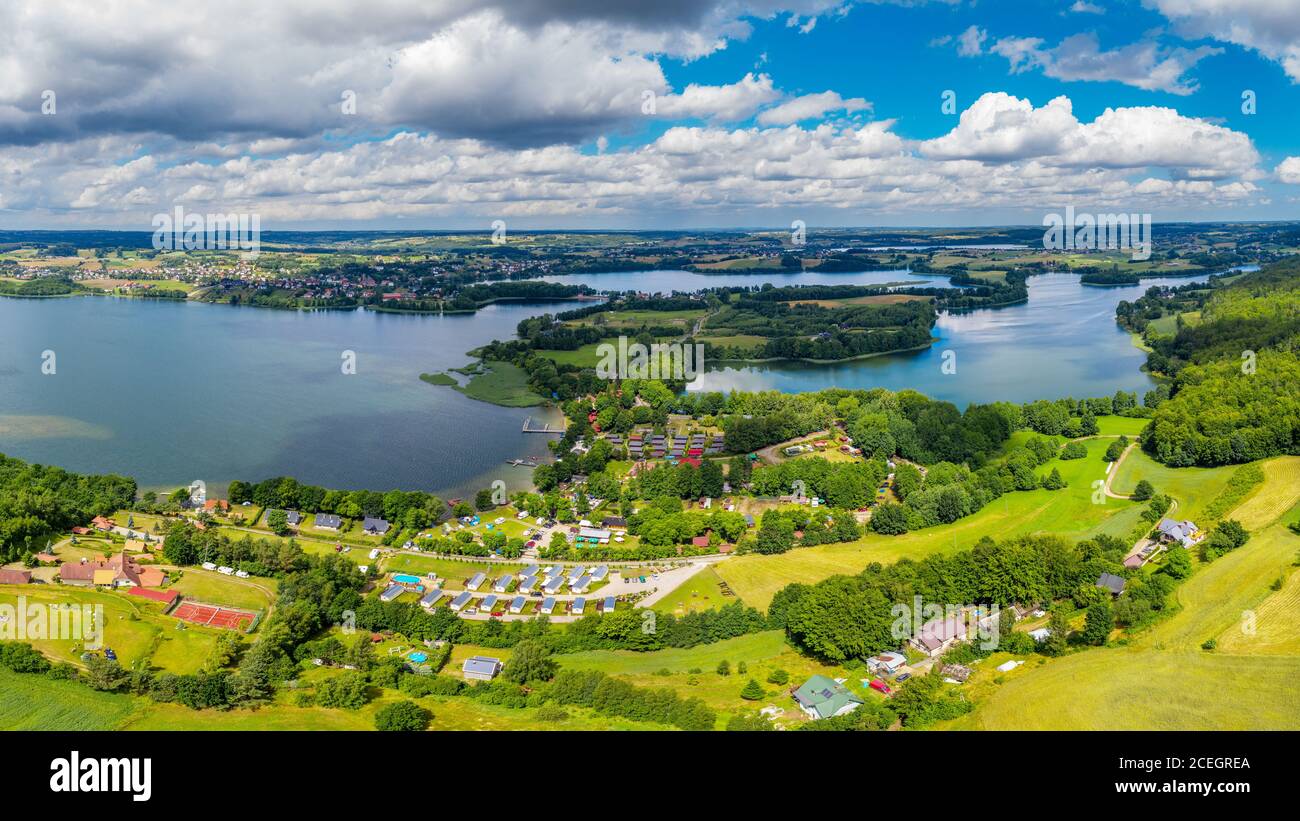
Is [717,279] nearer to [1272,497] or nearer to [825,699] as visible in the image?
[1272,497]

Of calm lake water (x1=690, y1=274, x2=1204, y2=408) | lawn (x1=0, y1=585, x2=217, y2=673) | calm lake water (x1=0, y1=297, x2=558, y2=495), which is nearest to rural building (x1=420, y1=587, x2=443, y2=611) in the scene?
lawn (x1=0, y1=585, x2=217, y2=673)

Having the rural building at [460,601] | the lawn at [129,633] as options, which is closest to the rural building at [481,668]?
the rural building at [460,601]

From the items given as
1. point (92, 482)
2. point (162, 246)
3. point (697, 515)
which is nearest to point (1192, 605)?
point (697, 515)

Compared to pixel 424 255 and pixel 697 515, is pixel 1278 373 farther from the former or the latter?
pixel 424 255

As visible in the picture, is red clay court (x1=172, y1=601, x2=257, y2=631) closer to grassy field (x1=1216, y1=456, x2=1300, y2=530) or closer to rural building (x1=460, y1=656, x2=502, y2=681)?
rural building (x1=460, y1=656, x2=502, y2=681)

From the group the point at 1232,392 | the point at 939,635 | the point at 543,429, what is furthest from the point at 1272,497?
the point at 543,429
